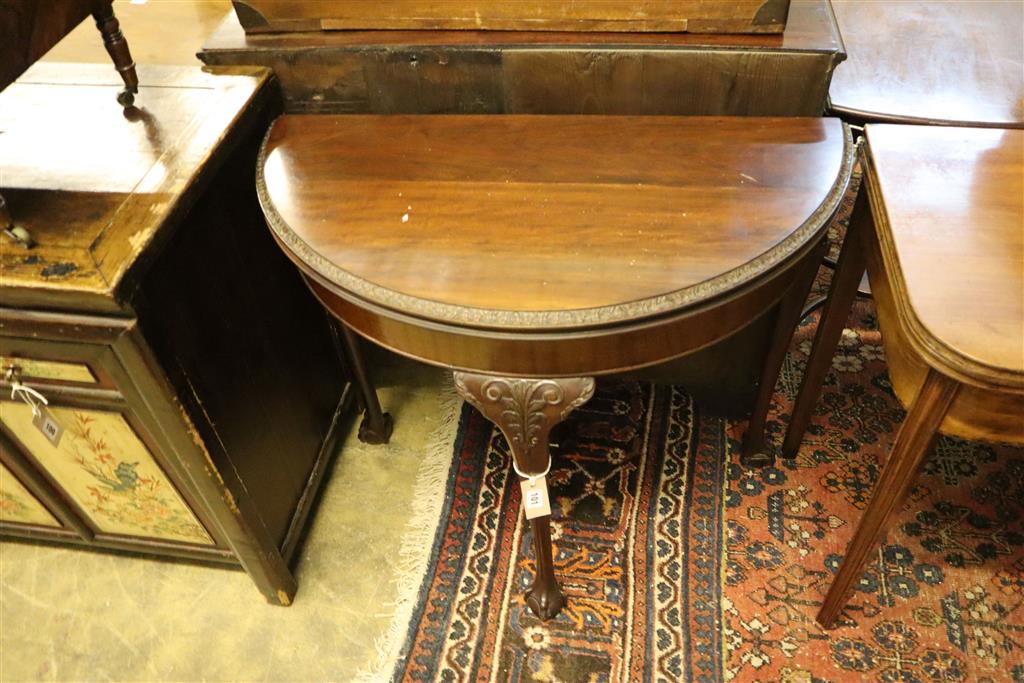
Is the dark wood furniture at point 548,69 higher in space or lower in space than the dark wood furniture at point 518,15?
lower

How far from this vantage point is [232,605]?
52.3 inches

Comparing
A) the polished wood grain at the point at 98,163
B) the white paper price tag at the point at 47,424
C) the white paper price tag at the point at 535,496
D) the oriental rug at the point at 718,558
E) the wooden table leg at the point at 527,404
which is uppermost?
the polished wood grain at the point at 98,163

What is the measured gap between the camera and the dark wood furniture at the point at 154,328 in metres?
0.87

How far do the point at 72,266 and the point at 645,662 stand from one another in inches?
38.4

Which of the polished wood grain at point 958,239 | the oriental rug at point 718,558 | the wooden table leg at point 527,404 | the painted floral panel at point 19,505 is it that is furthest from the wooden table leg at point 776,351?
the painted floral panel at point 19,505

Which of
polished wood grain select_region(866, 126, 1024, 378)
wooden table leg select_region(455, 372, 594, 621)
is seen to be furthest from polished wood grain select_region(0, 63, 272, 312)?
polished wood grain select_region(866, 126, 1024, 378)

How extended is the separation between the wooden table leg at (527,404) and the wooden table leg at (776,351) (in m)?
0.33

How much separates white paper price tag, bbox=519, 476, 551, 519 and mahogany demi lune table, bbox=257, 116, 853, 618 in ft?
0.08

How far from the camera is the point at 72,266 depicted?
2.75ft

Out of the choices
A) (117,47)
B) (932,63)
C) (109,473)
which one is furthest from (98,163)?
(932,63)

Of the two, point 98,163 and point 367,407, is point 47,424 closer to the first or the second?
point 98,163

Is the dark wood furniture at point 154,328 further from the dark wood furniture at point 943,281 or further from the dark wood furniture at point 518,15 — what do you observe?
the dark wood furniture at point 943,281

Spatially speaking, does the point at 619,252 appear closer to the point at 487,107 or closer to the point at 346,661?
the point at 487,107

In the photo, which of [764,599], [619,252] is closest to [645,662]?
[764,599]
